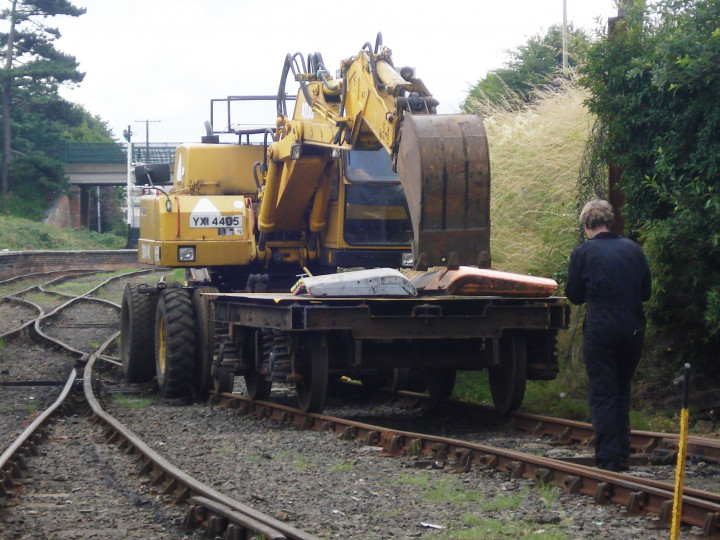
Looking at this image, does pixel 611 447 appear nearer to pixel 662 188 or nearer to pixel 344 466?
pixel 344 466

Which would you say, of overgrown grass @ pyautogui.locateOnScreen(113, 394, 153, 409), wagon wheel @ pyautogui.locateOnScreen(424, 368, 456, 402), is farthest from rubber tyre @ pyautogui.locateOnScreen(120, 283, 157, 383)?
wagon wheel @ pyautogui.locateOnScreen(424, 368, 456, 402)

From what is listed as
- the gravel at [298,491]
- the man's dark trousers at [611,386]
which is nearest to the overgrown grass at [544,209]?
the gravel at [298,491]

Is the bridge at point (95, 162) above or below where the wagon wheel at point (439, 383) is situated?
above

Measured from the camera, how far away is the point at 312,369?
9.80m

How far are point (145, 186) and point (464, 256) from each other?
6465 mm

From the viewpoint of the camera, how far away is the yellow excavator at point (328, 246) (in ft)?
29.7

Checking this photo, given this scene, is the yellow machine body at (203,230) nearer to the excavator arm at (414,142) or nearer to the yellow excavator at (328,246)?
the yellow excavator at (328,246)

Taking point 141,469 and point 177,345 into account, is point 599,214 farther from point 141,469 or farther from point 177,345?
point 177,345

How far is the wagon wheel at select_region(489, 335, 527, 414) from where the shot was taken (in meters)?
9.86

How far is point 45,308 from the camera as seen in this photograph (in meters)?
27.8

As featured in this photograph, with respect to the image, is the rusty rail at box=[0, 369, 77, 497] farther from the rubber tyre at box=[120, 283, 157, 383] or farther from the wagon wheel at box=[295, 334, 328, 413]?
the wagon wheel at box=[295, 334, 328, 413]

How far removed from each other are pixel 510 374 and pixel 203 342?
4.29 meters

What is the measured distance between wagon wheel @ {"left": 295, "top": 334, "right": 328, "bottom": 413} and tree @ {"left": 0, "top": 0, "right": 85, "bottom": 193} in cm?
5516

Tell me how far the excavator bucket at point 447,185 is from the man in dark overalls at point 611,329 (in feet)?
5.73
